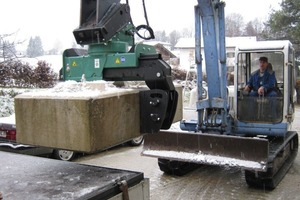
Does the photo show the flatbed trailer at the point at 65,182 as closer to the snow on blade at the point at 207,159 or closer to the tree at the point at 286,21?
the snow on blade at the point at 207,159

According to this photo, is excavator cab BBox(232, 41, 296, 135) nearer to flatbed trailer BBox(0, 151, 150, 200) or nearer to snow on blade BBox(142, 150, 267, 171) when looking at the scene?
snow on blade BBox(142, 150, 267, 171)

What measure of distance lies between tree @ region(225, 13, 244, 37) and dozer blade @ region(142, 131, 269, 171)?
200 ft

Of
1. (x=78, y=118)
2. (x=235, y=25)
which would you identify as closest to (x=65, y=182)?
(x=78, y=118)

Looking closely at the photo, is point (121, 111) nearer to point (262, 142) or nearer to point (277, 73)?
point (262, 142)

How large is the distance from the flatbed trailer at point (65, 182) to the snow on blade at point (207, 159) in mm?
3653

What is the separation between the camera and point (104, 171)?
258cm

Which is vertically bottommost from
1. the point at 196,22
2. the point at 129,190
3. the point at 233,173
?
the point at 233,173

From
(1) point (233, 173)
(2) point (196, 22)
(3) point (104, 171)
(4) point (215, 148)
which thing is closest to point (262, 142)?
(4) point (215, 148)

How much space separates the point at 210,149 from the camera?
6.25m

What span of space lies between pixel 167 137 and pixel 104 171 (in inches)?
166

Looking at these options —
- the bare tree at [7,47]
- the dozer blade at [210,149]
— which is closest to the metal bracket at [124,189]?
the dozer blade at [210,149]

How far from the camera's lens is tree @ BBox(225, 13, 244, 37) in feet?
227

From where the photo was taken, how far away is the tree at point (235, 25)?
6927 cm

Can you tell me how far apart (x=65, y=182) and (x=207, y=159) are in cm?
414
